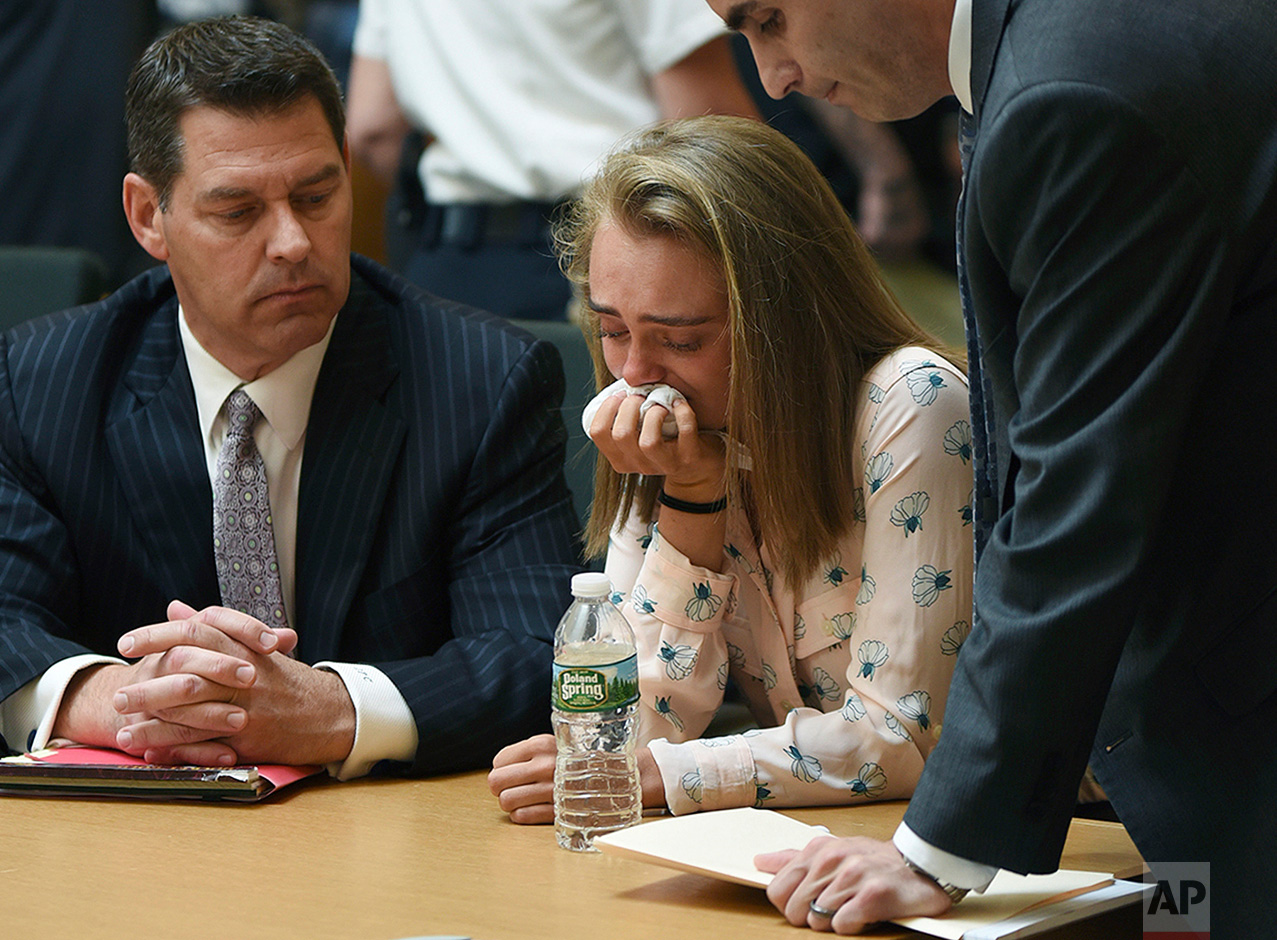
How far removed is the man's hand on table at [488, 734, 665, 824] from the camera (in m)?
1.46

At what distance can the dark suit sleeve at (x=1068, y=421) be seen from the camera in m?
1.05

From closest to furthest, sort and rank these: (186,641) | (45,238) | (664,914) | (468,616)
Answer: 1. (664,914)
2. (186,641)
3. (468,616)
4. (45,238)

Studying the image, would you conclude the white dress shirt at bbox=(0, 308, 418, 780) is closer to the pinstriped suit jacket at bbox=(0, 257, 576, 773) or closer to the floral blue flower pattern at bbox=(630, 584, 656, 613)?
the pinstriped suit jacket at bbox=(0, 257, 576, 773)

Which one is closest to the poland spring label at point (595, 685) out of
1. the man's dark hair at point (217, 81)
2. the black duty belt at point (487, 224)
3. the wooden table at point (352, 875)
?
the wooden table at point (352, 875)

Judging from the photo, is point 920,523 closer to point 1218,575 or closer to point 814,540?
point 814,540

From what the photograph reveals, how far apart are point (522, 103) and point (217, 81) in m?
0.87

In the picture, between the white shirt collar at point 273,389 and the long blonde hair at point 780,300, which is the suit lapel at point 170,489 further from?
the long blonde hair at point 780,300

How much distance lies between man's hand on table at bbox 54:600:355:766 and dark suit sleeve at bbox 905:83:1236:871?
2.28 ft

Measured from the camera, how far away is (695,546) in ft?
5.36

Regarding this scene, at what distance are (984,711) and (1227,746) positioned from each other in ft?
0.71

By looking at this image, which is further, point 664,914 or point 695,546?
A: point 695,546

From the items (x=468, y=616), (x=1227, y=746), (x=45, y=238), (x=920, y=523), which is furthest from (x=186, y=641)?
(x=45, y=238)

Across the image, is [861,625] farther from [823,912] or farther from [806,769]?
[823,912]

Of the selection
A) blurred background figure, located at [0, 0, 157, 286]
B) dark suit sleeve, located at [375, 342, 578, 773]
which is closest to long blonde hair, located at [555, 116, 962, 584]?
dark suit sleeve, located at [375, 342, 578, 773]
